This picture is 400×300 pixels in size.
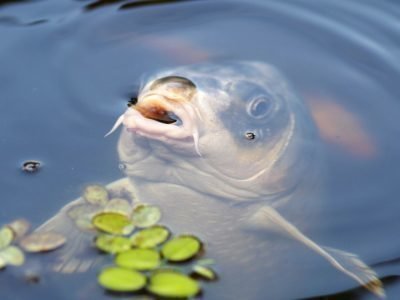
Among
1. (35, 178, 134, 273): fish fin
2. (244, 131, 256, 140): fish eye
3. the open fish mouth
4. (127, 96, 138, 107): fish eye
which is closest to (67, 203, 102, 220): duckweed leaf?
(35, 178, 134, 273): fish fin

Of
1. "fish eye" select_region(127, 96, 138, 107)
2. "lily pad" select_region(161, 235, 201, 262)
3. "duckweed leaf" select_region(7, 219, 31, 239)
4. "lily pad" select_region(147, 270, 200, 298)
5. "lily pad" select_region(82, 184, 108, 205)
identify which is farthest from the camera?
"fish eye" select_region(127, 96, 138, 107)

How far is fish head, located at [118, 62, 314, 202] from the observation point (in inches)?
127

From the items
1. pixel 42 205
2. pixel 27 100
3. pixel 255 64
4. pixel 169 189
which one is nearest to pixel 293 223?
pixel 169 189

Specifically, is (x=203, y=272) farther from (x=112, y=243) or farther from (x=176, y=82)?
(x=176, y=82)

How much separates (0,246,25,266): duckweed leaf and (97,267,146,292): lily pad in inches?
14.1

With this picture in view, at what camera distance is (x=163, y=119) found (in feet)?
10.7

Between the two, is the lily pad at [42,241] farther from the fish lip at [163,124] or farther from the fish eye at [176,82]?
the fish eye at [176,82]

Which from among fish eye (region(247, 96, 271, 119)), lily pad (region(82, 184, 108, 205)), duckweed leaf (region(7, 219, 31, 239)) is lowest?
duckweed leaf (region(7, 219, 31, 239))

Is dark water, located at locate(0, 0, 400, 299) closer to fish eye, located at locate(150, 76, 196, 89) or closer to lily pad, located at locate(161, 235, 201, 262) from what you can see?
lily pad, located at locate(161, 235, 201, 262)

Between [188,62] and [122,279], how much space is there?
6.00 ft

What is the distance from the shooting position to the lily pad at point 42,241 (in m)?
3.09

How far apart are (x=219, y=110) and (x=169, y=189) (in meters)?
0.41

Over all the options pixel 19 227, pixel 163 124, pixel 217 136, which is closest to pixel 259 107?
pixel 217 136

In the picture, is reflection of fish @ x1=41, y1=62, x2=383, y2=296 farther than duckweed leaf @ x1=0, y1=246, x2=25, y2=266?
Yes
